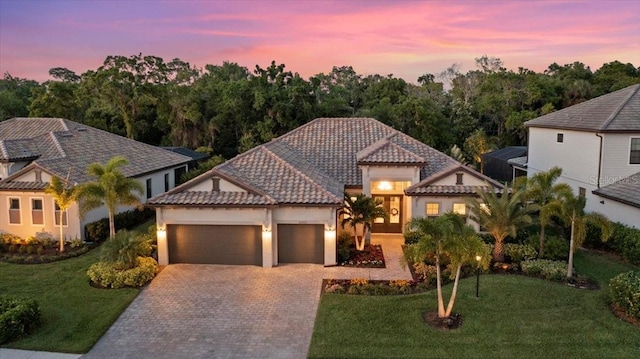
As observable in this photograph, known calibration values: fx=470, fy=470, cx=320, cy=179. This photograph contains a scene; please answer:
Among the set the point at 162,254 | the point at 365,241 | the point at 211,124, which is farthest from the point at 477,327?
the point at 211,124

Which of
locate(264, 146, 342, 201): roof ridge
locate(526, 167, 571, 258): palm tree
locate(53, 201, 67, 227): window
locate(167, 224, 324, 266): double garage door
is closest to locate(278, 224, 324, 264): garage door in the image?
locate(167, 224, 324, 266): double garage door

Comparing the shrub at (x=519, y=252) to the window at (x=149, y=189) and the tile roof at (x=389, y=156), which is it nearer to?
the tile roof at (x=389, y=156)

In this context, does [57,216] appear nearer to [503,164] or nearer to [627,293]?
[627,293]

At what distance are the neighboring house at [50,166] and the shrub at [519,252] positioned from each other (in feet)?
56.1

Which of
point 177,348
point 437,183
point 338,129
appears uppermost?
point 338,129

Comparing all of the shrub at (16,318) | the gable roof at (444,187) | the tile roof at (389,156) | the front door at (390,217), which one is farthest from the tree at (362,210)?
the shrub at (16,318)

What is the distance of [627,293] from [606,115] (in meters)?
11.8

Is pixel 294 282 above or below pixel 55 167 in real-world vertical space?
below

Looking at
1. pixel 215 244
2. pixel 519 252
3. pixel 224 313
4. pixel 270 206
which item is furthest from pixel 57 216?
pixel 519 252

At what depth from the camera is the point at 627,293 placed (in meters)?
13.2

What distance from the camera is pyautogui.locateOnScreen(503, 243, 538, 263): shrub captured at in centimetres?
1775

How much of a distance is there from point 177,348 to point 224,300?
313 centimetres

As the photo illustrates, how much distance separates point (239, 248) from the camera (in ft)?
59.9

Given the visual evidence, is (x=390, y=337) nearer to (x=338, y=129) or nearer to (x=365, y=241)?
(x=365, y=241)
